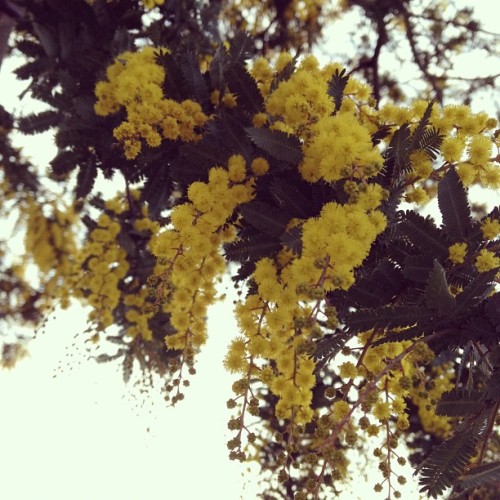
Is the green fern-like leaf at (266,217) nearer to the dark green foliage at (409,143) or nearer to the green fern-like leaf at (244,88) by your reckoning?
the dark green foliage at (409,143)

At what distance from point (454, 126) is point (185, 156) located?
1.12m

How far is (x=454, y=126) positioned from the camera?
6.37ft

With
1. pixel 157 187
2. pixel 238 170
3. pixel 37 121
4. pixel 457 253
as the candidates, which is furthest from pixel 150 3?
pixel 457 253

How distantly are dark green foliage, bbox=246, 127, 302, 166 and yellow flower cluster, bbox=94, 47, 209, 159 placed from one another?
521 millimetres

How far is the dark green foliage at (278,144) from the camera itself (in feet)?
5.90

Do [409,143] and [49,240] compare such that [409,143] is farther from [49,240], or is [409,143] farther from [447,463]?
[49,240]

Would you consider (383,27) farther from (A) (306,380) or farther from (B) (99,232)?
(A) (306,380)

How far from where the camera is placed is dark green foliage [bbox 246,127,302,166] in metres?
1.80

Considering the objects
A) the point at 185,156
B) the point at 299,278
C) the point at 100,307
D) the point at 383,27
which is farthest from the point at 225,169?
the point at 383,27

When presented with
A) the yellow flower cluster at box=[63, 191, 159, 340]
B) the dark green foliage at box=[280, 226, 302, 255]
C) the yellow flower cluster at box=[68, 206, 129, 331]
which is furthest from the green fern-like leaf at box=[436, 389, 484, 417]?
the yellow flower cluster at box=[68, 206, 129, 331]

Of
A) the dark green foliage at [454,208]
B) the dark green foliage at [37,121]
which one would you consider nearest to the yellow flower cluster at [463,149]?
the dark green foliage at [454,208]

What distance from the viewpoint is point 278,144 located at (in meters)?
1.82

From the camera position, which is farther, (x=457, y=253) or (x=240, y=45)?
(x=240, y=45)

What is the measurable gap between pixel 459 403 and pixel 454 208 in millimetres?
634
